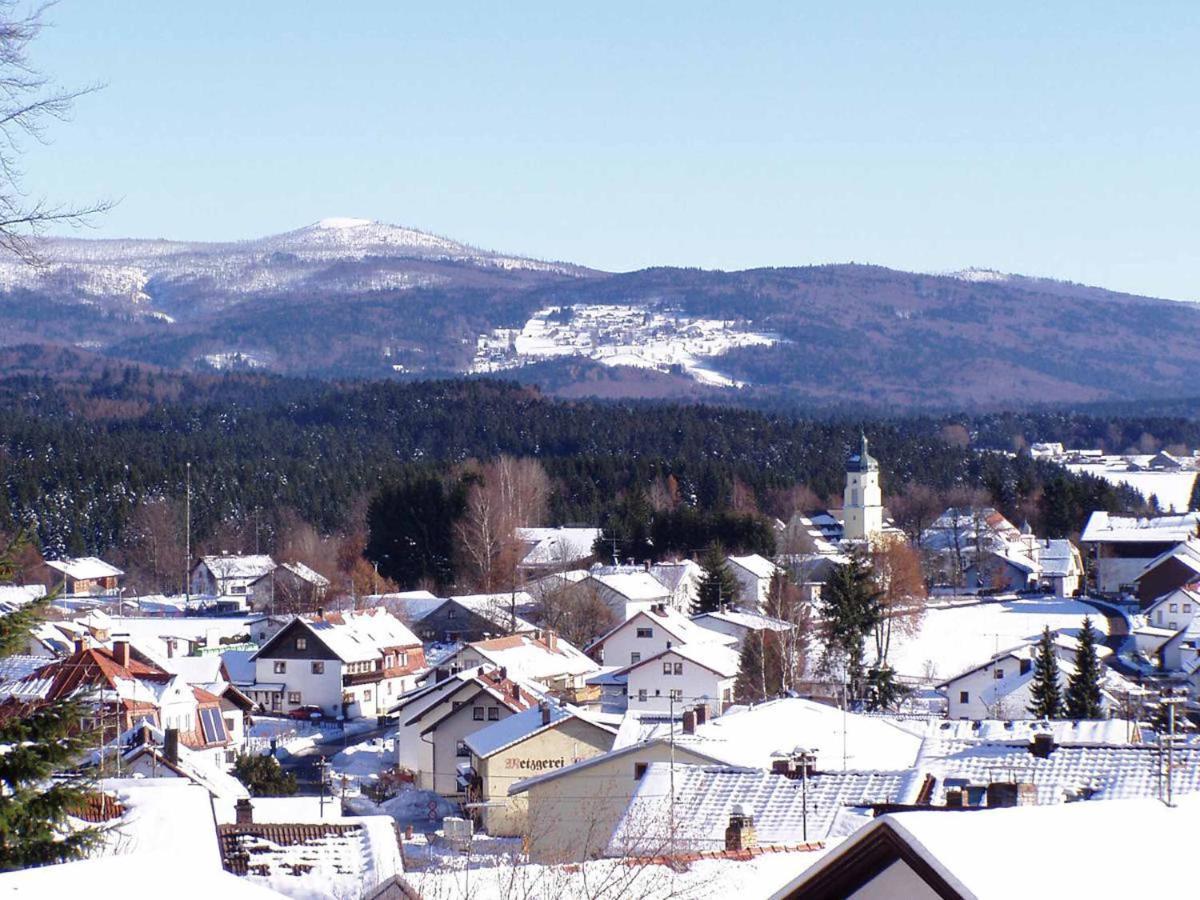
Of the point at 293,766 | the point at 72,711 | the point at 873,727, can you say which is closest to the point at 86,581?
the point at 293,766

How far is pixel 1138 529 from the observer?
6244 centimetres

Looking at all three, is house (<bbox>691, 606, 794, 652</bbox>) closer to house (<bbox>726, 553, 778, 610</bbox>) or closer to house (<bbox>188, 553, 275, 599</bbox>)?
house (<bbox>726, 553, 778, 610</bbox>)

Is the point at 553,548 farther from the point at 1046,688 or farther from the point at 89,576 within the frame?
the point at 1046,688

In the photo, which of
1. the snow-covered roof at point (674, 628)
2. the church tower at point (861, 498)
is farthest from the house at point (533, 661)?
the church tower at point (861, 498)

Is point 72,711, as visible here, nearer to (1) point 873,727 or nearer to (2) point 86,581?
(1) point 873,727

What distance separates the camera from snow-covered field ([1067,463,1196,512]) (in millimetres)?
108250

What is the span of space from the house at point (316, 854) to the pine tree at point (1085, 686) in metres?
20.4

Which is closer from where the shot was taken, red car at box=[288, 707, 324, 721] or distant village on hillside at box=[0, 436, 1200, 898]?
distant village on hillside at box=[0, 436, 1200, 898]

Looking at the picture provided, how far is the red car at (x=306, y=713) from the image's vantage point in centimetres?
4291

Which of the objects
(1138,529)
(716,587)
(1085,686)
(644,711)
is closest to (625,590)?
(716,587)

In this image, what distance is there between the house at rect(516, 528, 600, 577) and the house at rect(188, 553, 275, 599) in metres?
9.44

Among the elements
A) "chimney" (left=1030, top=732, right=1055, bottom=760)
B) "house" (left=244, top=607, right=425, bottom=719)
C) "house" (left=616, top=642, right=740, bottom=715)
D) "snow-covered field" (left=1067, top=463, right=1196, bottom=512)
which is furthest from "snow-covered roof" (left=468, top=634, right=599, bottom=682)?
"snow-covered field" (left=1067, top=463, right=1196, bottom=512)

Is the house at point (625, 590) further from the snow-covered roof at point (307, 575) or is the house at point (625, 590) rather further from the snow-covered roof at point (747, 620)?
the snow-covered roof at point (307, 575)

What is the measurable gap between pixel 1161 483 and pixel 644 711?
89.1 m
